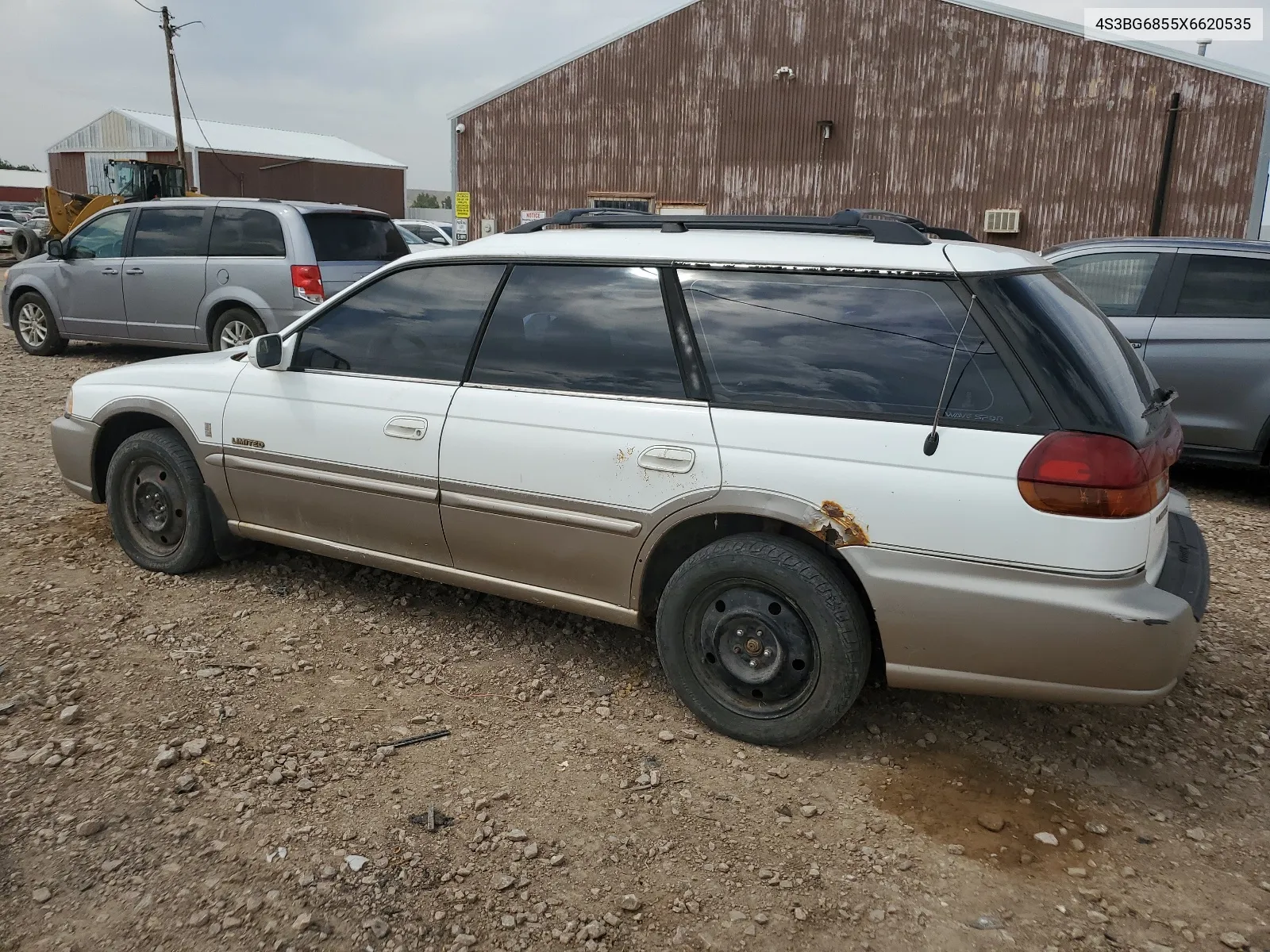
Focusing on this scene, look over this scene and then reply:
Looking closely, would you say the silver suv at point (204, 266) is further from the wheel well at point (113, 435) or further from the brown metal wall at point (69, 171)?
the brown metal wall at point (69, 171)

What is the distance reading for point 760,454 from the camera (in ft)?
9.99

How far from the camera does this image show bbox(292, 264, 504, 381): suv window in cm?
373

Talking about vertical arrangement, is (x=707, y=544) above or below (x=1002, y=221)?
below

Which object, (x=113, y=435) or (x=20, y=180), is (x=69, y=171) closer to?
(x=20, y=180)

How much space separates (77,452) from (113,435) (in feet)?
0.62

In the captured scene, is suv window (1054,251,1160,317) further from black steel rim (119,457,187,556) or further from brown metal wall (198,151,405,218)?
brown metal wall (198,151,405,218)

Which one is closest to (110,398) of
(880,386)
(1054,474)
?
(880,386)

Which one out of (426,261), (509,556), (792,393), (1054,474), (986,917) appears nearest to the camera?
(986,917)

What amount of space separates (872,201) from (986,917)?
18642 mm

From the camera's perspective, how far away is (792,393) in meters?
3.07

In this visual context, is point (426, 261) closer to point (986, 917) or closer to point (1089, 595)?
point (1089, 595)

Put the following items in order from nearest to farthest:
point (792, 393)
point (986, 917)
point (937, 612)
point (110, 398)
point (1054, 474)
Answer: point (986, 917) < point (1054, 474) < point (937, 612) < point (792, 393) < point (110, 398)

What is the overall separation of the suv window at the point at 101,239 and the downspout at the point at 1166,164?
16.4m

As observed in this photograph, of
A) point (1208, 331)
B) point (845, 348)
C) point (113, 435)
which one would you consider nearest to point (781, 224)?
point (845, 348)
